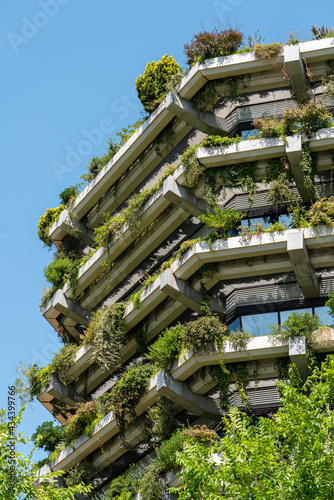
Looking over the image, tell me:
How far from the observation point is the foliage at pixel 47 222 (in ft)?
151

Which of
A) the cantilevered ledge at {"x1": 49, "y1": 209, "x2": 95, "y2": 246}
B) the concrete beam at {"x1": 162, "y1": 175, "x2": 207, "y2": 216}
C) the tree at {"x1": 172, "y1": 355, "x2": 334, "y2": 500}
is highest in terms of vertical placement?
the cantilevered ledge at {"x1": 49, "y1": 209, "x2": 95, "y2": 246}

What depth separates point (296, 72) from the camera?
36.6 metres

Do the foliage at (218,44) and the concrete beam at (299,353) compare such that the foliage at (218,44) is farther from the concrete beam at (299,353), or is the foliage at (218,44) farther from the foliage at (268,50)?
the concrete beam at (299,353)

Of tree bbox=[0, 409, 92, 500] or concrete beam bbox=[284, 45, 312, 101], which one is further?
concrete beam bbox=[284, 45, 312, 101]

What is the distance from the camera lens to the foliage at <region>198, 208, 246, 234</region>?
35.3m

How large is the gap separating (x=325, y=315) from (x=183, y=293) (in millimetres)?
5304

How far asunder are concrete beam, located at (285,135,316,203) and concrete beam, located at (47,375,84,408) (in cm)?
1324

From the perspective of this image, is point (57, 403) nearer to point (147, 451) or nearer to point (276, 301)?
point (147, 451)

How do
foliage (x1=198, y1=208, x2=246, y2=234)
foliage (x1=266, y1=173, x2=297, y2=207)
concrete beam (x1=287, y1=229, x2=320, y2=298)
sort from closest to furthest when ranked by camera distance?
1. concrete beam (x1=287, y1=229, x2=320, y2=298)
2. foliage (x1=198, y1=208, x2=246, y2=234)
3. foliage (x1=266, y1=173, x2=297, y2=207)

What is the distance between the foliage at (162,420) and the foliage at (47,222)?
13121 millimetres

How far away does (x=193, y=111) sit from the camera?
38344 mm

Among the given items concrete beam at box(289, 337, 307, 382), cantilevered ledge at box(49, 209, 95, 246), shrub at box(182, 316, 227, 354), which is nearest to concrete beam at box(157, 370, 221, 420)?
shrub at box(182, 316, 227, 354)

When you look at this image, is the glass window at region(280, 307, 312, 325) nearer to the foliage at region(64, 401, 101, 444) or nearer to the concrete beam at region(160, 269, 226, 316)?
the concrete beam at region(160, 269, 226, 316)

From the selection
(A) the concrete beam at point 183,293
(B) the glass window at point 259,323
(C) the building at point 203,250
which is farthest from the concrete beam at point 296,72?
(B) the glass window at point 259,323
